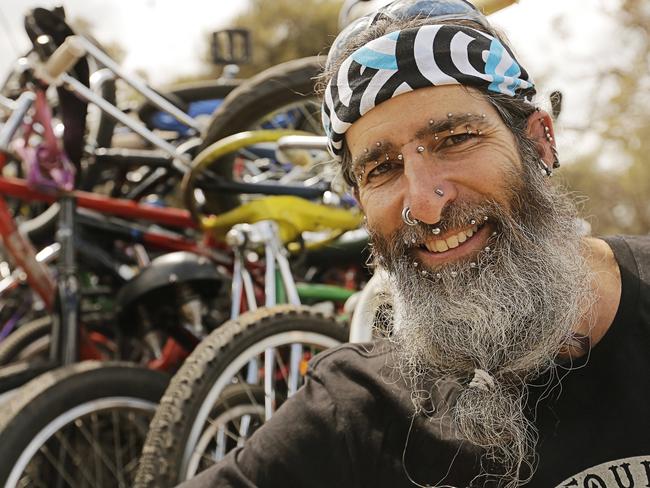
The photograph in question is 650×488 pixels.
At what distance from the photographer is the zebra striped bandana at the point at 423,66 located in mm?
1443

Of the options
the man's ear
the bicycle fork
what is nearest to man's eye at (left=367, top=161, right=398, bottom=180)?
the man's ear

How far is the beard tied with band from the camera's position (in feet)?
4.43

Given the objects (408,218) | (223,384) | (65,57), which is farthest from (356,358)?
(65,57)

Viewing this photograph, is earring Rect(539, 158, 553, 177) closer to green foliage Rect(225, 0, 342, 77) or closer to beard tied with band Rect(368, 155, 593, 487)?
beard tied with band Rect(368, 155, 593, 487)

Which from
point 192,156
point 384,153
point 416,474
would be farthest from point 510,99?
point 192,156

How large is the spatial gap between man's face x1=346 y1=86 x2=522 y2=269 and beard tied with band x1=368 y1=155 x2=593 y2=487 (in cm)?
2

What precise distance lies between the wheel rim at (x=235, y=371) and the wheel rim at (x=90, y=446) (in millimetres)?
347

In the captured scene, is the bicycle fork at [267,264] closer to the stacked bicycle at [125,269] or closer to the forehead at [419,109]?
the stacked bicycle at [125,269]

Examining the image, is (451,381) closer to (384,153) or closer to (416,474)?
(416,474)

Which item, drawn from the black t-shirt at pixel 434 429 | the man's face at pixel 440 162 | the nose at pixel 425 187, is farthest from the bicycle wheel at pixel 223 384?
the nose at pixel 425 187

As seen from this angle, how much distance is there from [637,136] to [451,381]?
15356 millimetres

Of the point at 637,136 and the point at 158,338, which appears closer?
the point at 158,338

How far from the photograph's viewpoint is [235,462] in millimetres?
1480

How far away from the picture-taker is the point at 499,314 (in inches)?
53.7
